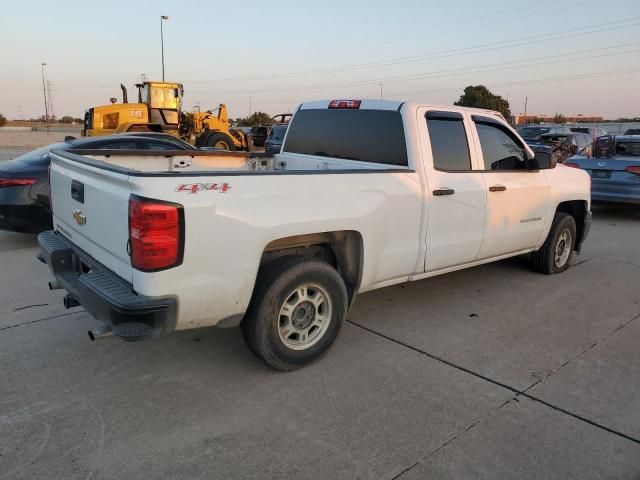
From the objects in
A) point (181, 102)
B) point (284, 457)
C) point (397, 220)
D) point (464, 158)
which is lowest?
point (284, 457)

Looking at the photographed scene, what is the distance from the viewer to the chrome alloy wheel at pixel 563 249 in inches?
251

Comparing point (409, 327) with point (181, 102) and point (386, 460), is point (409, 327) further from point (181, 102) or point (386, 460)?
point (181, 102)

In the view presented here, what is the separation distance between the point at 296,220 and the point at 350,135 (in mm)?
1683

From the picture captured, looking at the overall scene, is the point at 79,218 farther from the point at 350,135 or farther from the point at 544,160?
the point at 544,160

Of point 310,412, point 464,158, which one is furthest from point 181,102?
point 310,412

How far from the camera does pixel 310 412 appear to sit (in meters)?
3.29

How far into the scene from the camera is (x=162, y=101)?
1942 cm

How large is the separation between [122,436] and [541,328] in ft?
11.5

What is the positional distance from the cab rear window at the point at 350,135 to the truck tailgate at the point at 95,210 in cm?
225

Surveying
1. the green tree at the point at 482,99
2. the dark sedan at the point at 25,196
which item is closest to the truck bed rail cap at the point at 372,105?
the dark sedan at the point at 25,196

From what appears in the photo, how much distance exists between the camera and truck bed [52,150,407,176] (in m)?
4.64

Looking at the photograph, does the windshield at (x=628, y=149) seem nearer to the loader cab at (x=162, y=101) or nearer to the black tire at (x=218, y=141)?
the black tire at (x=218, y=141)

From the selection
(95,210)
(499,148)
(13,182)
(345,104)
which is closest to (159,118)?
(13,182)

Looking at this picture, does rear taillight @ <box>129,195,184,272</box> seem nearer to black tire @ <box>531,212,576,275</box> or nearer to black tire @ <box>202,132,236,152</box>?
black tire @ <box>531,212,576,275</box>
